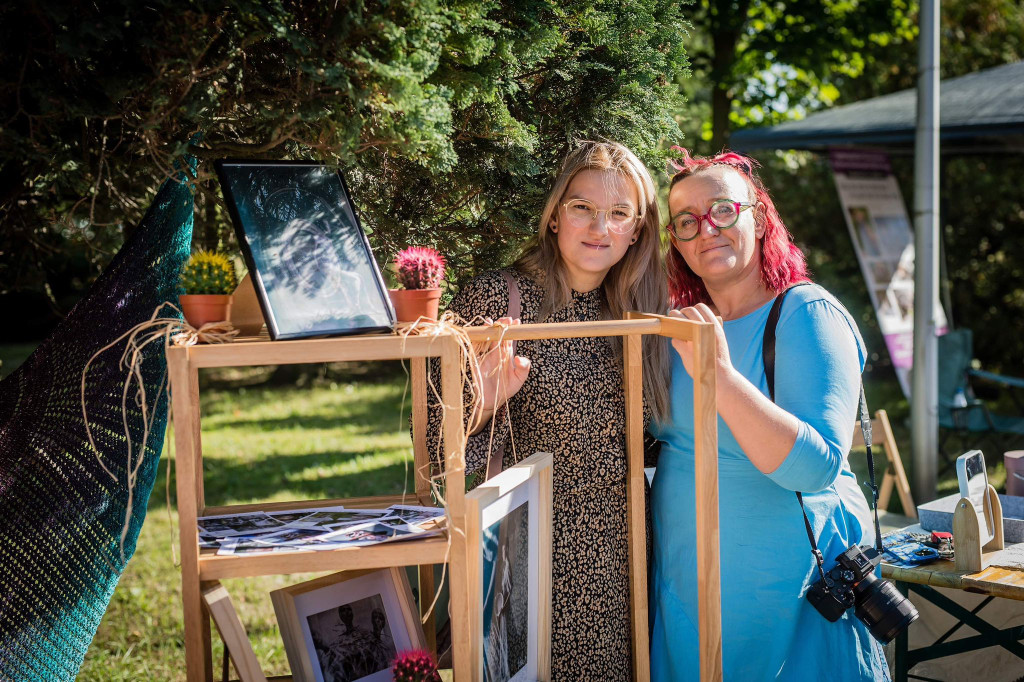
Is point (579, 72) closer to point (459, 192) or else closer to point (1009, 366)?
point (459, 192)

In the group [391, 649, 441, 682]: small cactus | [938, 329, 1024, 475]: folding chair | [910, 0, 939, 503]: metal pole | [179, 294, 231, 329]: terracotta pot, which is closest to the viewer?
[179, 294, 231, 329]: terracotta pot

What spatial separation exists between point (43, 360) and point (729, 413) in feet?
5.50

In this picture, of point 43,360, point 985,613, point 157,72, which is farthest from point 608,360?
point 985,613

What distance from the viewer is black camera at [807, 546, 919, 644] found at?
1.91 metres

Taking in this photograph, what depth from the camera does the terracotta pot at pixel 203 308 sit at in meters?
1.53

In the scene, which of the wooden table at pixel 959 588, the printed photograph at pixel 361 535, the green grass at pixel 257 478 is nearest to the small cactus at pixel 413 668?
the printed photograph at pixel 361 535

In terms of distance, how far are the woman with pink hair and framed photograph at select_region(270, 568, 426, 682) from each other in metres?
0.72

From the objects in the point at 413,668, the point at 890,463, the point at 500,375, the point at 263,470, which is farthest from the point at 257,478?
the point at 413,668

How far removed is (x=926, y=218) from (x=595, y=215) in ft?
12.3

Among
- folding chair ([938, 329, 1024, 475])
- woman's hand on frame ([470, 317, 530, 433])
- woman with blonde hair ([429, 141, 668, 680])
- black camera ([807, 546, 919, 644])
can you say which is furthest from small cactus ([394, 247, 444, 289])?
folding chair ([938, 329, 1024, 475])

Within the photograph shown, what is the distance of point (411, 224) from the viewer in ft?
7.84

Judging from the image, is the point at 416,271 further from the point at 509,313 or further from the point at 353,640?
the point at 353,640

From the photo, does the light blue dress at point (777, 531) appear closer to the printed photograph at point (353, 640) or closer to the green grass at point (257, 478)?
the printed photograph at point (353, 640)

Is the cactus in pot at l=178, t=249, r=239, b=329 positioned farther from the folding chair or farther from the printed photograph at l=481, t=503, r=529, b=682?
the folding chair
